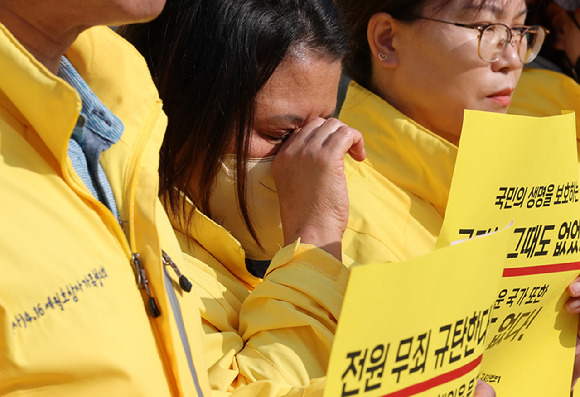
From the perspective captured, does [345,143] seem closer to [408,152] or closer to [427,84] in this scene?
[408,152]

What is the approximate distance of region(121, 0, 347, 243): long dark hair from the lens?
1.95 meters

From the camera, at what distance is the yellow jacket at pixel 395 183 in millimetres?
2100

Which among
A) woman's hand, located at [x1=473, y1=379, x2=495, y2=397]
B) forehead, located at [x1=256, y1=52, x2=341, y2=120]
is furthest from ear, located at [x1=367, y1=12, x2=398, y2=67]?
woman's hand, located at [x1=473, y1=379, x2=495, y2=397]

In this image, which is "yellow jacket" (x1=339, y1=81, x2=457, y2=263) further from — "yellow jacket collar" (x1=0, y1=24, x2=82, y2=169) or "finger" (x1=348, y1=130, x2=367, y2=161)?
"yellow jacket collar" (x1=0, y1=24, x2=82, y2=169)

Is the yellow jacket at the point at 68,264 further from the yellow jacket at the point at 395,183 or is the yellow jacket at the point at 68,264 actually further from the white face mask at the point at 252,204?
the yellow jacket at the point at 395,183

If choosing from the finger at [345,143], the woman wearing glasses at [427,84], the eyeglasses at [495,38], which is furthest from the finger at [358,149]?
the eyeglasses at [495,38]

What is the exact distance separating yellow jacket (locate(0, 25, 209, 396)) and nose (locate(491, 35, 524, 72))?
137 centimetres

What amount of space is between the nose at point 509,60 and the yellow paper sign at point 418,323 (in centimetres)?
113

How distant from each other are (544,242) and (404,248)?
0.37 m

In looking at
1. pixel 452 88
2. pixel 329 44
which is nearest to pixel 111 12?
pixel 329 44

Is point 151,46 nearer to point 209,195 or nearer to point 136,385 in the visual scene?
point 209,195

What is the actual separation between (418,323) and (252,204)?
33.1 inches

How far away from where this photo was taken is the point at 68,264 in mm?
1106

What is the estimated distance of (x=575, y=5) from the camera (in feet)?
9.25
